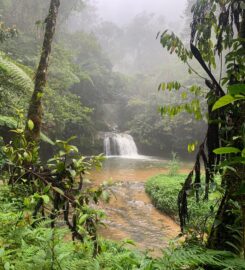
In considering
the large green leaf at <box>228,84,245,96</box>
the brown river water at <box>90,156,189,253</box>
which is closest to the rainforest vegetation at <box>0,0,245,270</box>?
the large green leaf at <box>228,84,245,96</box>

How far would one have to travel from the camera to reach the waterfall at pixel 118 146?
59.3 ft

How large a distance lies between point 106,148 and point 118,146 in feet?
2.90

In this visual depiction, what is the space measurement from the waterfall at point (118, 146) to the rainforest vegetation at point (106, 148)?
7cm

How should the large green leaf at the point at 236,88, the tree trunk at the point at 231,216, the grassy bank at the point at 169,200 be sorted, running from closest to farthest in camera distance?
the large green leaf at the point at 236,88 < the tree trunk at the point at 231,216 < the grassy bank at the point at 169,200

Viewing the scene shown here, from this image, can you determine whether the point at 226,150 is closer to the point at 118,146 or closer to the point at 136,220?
the point at 136,220

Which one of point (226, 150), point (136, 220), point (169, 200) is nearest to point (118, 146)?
point (169, 200)

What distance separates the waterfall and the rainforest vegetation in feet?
0.23

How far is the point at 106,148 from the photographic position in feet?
58.7

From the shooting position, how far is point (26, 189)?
3.11m

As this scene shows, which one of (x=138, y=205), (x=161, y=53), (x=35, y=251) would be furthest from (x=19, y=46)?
(x=161, y=53)

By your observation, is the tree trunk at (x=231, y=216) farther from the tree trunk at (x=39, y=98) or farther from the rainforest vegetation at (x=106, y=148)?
the tree trunk at (x=39, y=98)

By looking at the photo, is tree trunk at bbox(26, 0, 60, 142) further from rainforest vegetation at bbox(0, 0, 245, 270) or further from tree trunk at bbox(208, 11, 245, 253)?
tree trunk at bbox(208, 11, 245, 253)

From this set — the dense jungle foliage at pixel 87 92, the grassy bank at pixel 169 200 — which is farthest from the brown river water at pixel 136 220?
the dense jungle foliage at pixel 87 92

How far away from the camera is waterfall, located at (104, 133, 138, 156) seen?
18062mm
